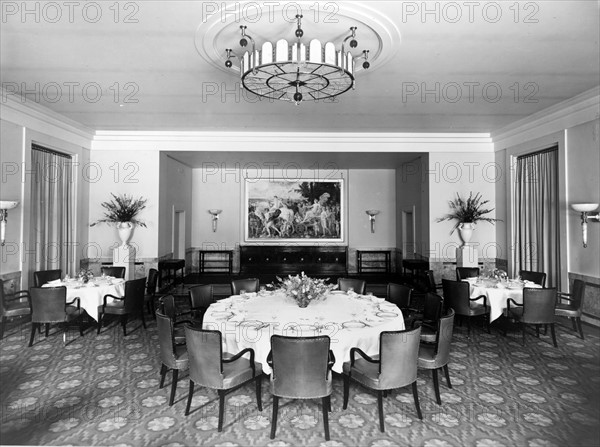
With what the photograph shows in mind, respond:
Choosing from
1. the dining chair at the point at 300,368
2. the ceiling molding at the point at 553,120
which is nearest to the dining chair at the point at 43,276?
the dining chair at the point at 300,368

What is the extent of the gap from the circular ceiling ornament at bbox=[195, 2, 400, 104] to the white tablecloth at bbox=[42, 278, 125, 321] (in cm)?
393

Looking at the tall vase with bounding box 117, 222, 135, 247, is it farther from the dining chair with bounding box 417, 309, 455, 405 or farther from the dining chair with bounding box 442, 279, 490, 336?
the dining chair with bounding box 417, 309, 455, 405

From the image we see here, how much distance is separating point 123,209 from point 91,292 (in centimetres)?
292

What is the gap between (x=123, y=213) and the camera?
8359mm

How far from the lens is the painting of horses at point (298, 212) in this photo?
12.2 meters

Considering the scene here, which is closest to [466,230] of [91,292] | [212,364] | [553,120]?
[553,120]

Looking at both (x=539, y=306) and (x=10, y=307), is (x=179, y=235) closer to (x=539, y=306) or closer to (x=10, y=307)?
(x=10, y=307)

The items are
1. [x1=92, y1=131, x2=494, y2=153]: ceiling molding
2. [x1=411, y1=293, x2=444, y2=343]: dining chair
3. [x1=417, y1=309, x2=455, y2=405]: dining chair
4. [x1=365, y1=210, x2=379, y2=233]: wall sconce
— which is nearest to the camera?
[x1=417, y1=309, x2=455, y2=405]: dining chair

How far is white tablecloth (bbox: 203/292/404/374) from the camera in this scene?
3660mm

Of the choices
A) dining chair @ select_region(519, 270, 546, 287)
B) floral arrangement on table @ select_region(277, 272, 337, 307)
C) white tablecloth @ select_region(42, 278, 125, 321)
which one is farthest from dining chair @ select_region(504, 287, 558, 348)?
white tablecloth @ select_region(42, 278, 125, 321)

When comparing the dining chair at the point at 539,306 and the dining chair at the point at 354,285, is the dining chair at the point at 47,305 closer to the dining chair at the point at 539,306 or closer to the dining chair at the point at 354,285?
the dining chair at the point at 354,285

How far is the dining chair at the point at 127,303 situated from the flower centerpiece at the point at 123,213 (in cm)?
260

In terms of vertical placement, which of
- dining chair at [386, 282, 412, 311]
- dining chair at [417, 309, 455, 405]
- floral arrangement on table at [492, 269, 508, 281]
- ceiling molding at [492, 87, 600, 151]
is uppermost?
ceiling molding at [492, 87, 600, 151]

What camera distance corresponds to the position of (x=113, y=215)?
8438 mm
